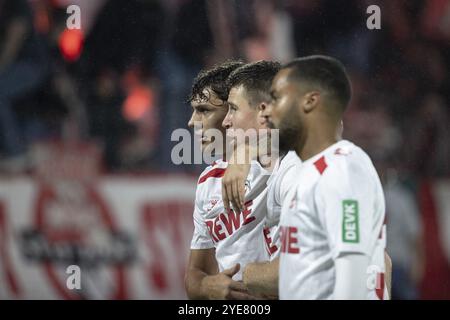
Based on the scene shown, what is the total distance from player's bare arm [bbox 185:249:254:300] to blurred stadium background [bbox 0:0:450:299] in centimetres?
314


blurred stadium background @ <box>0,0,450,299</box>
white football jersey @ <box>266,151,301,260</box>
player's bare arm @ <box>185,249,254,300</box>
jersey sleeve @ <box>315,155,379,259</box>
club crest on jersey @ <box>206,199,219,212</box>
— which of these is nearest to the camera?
jersey sleeve @ <box>315,155,379,259</box>

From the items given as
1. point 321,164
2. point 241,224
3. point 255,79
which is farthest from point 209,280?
point 321,164

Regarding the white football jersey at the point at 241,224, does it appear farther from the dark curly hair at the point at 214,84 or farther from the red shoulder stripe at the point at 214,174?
the dark curly hair at the point at 214,84

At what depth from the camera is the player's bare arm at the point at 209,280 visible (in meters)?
3.04

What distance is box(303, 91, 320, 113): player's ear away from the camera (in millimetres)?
2355

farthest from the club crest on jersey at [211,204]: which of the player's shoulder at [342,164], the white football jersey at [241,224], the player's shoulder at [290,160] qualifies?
the player's shoulder at [342,164]

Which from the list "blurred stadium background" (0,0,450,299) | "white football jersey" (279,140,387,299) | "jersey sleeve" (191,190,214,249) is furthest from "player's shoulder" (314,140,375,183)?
"blurred stadium background" (0,0,450,299)

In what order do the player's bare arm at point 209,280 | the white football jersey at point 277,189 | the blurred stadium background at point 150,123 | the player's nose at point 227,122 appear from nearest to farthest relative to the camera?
the white football jersey at point 277,189
the player's bare arm at point 209,280
the player's nose at point 227,122
the blurred stadium background at point 150,123

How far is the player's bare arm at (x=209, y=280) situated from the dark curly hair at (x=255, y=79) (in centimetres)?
71

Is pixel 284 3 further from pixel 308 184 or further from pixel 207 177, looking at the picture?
pixel 308 184

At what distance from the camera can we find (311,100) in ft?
7.74

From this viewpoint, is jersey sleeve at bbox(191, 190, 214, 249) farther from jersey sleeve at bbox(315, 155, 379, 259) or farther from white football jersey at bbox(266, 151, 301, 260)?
jersey sleeve at bbox(315, 155, 379, 259)

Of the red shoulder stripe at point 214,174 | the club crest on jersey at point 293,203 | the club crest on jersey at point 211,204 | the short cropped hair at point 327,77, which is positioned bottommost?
the club crest on jersey at point 211,204

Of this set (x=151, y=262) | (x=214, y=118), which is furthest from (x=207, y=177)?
(x=151, y=262)
